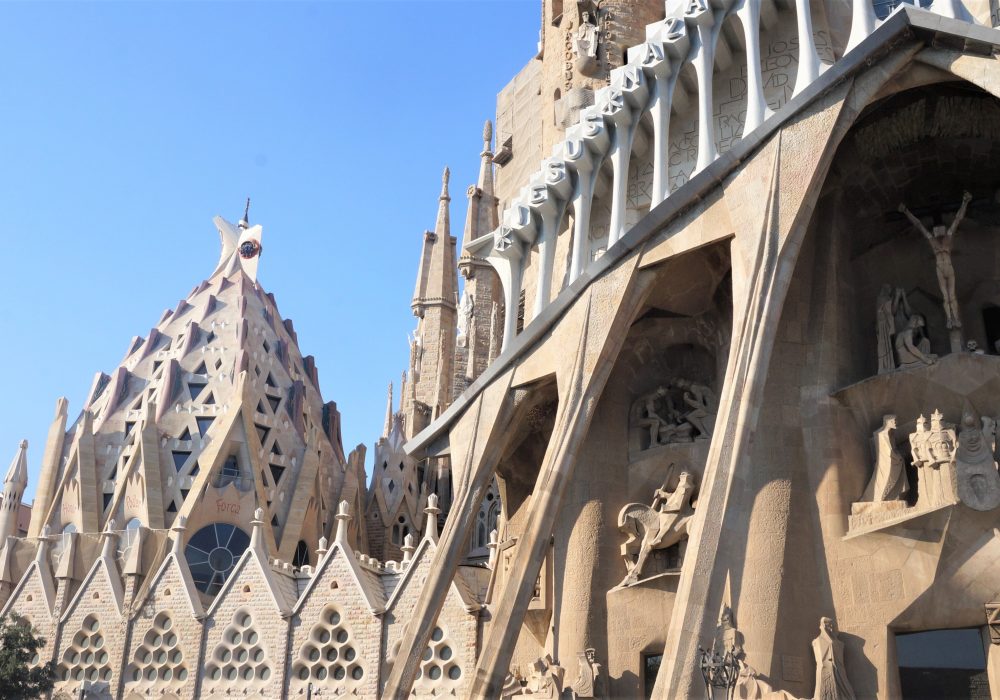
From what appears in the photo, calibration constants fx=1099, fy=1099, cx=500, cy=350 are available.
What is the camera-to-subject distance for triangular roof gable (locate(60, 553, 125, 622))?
765 inches

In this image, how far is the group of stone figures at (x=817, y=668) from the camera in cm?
1211

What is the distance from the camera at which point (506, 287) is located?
1598cm

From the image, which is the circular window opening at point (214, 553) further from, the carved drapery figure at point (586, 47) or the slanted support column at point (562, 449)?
the carved drapery figure at point (586, 47)

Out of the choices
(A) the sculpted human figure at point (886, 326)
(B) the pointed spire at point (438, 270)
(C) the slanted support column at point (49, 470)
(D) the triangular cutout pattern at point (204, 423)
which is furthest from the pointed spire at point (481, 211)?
(A) the sculpted human figure at point (886, 326)

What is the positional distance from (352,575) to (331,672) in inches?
61.7

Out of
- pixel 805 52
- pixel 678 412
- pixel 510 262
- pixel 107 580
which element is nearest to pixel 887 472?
pixel 678 412

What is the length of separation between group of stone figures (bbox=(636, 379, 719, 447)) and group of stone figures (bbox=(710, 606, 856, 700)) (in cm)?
313

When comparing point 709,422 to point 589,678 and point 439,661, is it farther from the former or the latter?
point 439,661

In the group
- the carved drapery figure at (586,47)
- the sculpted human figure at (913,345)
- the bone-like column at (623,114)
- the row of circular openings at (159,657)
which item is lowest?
the row of circular openings at (159,657)

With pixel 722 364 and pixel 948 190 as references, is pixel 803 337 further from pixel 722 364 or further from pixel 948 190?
pixel 948 190

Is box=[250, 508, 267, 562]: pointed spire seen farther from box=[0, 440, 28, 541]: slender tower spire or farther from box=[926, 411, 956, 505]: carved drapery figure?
box=[926, 411, 956, 505]: carved drapery figure

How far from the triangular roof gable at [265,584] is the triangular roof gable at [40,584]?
3354mm

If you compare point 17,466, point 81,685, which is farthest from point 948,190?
point 17,466

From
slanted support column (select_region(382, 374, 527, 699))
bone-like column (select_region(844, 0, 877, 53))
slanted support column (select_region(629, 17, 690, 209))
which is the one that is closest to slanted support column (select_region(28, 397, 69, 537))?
slanted support column (select_region(382, 374, 527, 699))
